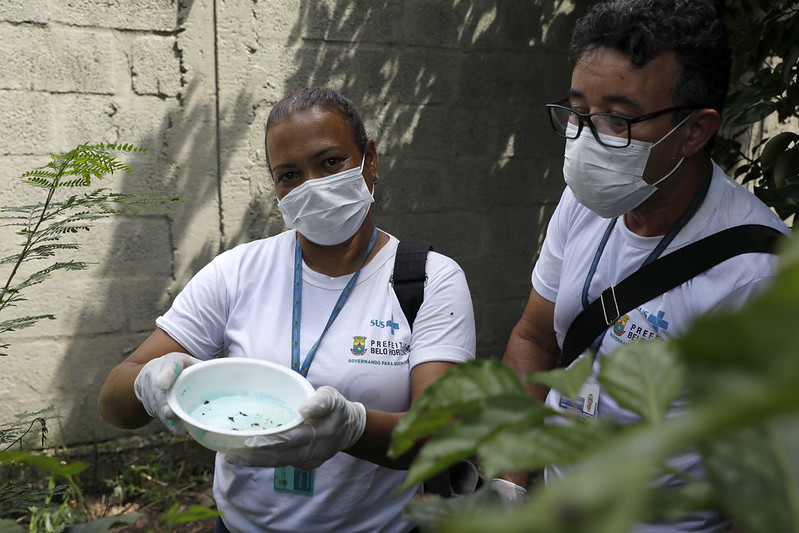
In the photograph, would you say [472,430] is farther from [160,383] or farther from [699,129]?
[699,129]

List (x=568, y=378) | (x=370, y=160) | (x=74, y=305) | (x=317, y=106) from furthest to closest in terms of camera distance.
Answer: (x=74, y=305), (x=370, y=160), (x=317, y=106), (x=568, y=378)

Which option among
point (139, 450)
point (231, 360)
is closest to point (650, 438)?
point (231, 360)

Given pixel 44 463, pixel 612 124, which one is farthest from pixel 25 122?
pixel 44 463

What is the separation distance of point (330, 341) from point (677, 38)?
3.71 feet

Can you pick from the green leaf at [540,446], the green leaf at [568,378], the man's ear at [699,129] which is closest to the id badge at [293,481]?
the man's ear at [699,129]

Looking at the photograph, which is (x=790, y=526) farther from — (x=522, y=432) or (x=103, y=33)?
(x=103, y=33)

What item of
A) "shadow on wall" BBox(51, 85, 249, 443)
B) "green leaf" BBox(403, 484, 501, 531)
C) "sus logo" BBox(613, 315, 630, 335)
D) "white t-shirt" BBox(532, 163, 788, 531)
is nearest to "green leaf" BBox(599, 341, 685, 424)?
"green leaf" BBox(403, 484, 501, 531)

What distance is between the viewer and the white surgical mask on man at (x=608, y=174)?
1704 mm

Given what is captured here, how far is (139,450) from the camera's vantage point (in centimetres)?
335

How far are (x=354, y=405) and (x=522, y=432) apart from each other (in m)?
1.30

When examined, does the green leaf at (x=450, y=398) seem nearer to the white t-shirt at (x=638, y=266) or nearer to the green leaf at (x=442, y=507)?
the green leaf at (x=442, y=507)

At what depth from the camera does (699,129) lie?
1699mm

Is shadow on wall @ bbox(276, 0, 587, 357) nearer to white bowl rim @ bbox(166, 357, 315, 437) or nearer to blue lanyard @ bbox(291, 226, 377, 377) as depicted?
blue lanyard @ bbox(291, 226, 377, 377)

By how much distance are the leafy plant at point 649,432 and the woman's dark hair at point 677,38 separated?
1.34 m
